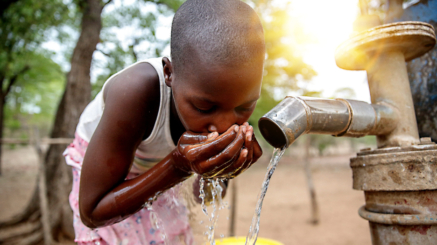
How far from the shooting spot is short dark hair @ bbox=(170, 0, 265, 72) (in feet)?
3.00

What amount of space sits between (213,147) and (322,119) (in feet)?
1.56

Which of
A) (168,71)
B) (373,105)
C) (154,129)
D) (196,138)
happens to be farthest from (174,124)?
(373,105)

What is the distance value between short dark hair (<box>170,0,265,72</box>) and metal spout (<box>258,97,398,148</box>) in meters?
0.23

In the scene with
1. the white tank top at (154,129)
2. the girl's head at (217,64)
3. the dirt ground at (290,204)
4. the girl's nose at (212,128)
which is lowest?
the dirt ground at (290,204)

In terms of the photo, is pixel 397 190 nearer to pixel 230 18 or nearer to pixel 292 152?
pixel 230 18

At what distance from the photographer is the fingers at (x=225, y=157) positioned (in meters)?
0.85

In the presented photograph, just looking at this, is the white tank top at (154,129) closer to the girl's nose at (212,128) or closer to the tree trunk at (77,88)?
the girl's nose at (212,128)

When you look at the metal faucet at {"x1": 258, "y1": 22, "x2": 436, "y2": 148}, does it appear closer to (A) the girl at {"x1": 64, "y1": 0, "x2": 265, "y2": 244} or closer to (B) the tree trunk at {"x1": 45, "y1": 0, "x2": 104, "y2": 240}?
(A) the girl at {"x1": 64, "y1": 0, "x2": 265, "y2": 244}

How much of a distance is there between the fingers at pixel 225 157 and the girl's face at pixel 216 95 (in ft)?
0.35

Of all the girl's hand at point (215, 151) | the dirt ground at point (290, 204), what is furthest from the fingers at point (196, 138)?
the dirt ground at point (290, 204)

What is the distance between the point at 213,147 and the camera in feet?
2.81

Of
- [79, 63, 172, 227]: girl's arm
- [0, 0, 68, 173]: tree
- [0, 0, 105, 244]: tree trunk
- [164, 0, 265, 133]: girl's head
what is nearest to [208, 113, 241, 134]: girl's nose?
[164, 0, 265, 133]: girl's head

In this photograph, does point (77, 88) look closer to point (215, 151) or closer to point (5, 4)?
point (5, 4)

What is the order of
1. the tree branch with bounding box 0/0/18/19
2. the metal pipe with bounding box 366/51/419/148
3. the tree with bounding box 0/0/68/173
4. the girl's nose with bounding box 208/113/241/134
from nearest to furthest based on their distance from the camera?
1. the girl's nose with bounding box 208/113/241/134
2. the metal pipe with bounding box 366/51/419/148
3. the tree with bounding box 0/0/68/173
4. the tree branch with bounding box 0/0/18/19
